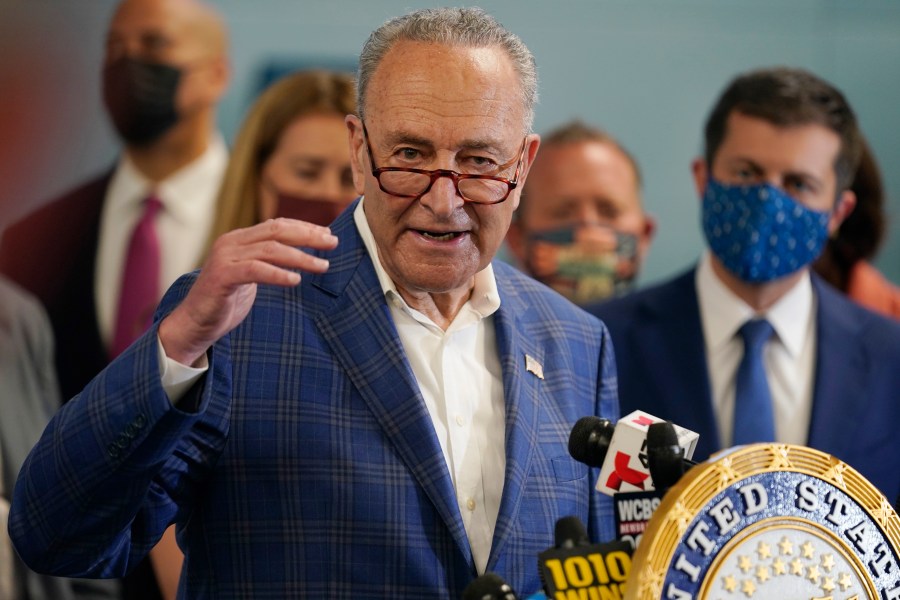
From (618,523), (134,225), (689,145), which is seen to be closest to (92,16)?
(134,225)

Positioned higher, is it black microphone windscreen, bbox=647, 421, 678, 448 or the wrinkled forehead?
the wrinkled forehead

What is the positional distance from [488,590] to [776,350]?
2014 mm

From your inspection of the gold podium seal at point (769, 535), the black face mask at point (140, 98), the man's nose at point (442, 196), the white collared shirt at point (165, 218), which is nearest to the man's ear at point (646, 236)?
the white collared shirt at point (165, 218)

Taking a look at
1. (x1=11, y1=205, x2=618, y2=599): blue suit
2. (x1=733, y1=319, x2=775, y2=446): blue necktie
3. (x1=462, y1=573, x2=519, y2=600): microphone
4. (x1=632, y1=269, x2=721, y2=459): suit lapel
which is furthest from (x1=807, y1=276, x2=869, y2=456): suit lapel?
(x1=462, y1=573, x2=519, y2=600): microphone

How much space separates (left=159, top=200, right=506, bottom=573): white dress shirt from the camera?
1.73m

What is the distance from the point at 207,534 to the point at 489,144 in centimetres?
67

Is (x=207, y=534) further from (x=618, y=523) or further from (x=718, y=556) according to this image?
(x=718, y=556)

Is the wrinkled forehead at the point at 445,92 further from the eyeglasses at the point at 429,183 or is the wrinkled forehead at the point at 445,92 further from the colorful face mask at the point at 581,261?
the colorful face mask at the point at 581,261

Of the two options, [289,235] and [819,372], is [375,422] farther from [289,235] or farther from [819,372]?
[819,372]

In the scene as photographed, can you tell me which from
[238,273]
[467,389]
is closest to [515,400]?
[467,389]

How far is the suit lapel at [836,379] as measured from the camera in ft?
9.65

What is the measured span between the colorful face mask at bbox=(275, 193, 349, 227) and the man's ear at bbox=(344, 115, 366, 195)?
179 centimetres

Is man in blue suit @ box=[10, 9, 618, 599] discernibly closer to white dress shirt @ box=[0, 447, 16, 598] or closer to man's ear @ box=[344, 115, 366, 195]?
man's ear @ box=[344, 115, 366, 195]

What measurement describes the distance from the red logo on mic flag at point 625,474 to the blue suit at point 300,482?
0.25 meters
